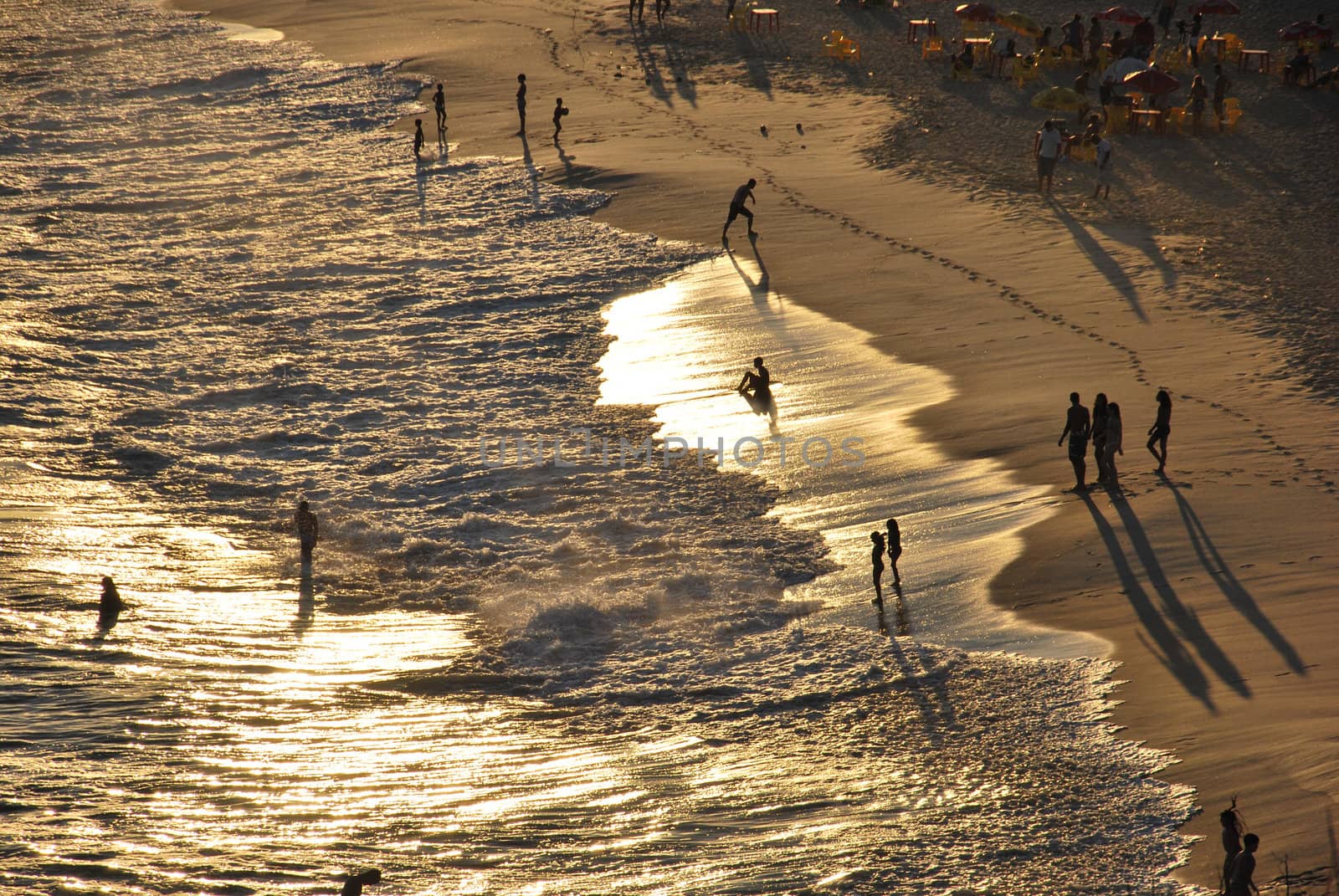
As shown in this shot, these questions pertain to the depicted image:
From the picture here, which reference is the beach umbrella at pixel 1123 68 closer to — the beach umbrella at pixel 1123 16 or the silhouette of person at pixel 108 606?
the beach umbrella at pixel 1123 16

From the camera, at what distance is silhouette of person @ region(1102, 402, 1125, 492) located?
1384cm

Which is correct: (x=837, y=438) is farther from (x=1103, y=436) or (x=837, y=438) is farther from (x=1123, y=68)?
(x=1123, y=68)

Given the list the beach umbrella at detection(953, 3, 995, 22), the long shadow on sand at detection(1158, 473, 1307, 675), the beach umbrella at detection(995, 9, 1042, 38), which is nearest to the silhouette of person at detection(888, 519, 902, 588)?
the long shadow on sand at detection(1158, 473, 1307, 675)

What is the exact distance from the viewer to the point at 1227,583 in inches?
469

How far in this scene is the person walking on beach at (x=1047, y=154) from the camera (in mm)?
23531

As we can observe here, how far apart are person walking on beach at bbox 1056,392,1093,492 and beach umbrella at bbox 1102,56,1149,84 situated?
1624cm

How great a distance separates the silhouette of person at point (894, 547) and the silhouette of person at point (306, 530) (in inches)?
256

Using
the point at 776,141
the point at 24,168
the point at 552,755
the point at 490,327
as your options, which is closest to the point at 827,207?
the point at 776,141

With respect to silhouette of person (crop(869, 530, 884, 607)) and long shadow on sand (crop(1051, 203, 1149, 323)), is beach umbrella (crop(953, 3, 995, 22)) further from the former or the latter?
silhouette of person (crop(869, 530, 884, 607))

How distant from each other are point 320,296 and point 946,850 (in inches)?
672

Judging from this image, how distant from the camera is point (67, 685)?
36.8 ft

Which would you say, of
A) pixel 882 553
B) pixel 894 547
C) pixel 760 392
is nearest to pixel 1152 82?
pixel 760 392

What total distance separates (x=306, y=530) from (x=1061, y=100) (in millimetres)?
20196

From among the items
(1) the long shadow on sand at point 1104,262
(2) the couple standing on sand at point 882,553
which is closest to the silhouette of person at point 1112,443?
(2) the couple standing on sand at point 882,553
